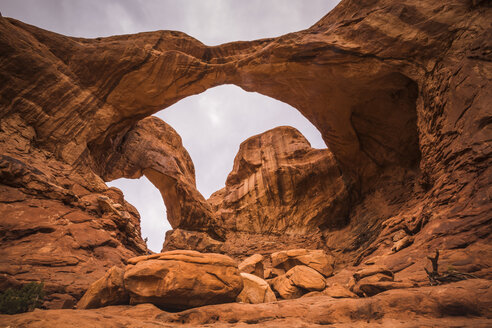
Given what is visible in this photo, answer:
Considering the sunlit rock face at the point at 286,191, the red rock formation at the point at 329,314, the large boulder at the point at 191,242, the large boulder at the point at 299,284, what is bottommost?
the red rock formation at the point at 329,314

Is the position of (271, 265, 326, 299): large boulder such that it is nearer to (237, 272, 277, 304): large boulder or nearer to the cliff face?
(237, 272, 277, 304): large boulder

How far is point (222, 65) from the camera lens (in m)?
14.5

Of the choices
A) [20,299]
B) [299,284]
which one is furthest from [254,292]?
[20,299]

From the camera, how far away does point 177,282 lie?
17.6ft

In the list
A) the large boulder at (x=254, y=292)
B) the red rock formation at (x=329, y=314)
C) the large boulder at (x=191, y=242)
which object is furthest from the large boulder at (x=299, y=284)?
the large boulder at (x=191, y=242)

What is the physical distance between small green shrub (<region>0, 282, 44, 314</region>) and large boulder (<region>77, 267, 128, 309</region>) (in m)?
0.92

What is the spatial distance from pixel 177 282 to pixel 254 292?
2.53 meters

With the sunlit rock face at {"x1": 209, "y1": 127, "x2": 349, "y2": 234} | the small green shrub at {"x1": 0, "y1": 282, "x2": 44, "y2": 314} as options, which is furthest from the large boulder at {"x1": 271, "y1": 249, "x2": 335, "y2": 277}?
the small green shrub at {"x1": 0, "y1": 282, "x2": 44, "y2": 314}

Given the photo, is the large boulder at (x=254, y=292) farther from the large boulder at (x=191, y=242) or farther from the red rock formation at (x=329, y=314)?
the large boulder at (x=191, y=242)

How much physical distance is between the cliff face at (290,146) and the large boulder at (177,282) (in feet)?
8.59

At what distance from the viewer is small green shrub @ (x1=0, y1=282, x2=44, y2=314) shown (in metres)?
4.27

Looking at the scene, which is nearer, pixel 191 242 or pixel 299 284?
pixel 299 284

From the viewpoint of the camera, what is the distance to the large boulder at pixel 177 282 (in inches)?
212

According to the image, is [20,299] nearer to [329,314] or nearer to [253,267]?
[329,314]
